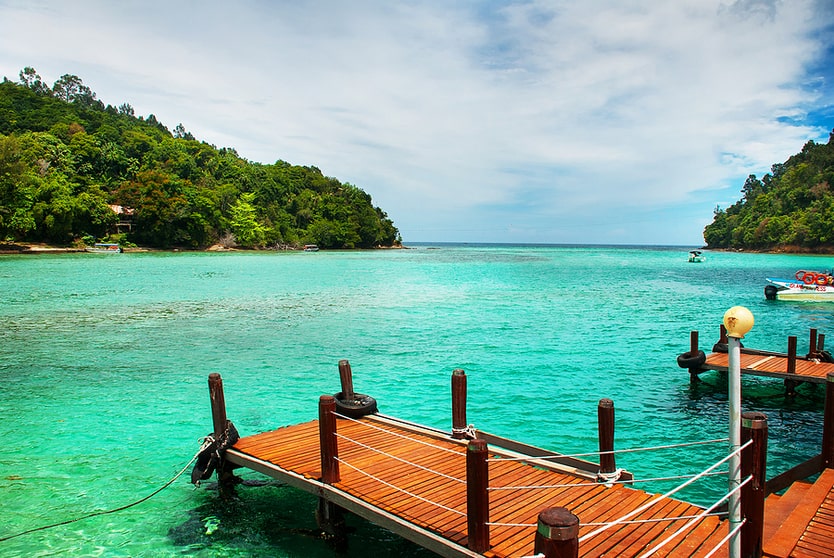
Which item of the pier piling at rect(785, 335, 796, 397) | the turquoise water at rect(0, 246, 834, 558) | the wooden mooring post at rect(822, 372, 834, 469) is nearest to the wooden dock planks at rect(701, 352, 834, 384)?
the pier piling at rect(785, 335, 796, 397)

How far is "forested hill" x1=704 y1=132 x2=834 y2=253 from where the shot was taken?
4218 inches

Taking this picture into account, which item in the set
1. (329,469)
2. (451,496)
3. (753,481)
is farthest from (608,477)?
(329,469)

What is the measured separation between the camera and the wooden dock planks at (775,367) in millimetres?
13039

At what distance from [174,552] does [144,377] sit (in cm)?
1013

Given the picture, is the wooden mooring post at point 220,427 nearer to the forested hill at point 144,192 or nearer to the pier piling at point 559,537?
the pier piling at point 559,537

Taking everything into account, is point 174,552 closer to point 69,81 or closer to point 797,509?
point 797,509

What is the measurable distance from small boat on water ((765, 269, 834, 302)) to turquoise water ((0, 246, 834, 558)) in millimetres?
1716

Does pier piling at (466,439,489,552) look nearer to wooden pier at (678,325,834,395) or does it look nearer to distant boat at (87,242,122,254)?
wooden pier at (678,325,834,395)

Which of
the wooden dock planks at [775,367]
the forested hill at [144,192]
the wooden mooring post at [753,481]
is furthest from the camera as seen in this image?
the forested hill at [144,192]

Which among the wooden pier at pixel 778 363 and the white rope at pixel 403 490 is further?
the wooden pier at pixel 778 363

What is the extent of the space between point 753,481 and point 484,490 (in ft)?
7.45

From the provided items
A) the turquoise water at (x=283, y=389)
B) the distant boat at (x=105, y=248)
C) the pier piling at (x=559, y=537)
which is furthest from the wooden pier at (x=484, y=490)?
the distant boat at (x=105, y=248)

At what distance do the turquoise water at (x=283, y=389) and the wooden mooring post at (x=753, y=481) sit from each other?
3911 millimetres

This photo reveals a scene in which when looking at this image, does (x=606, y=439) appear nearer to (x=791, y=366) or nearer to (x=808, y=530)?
(x=808, y=530)
